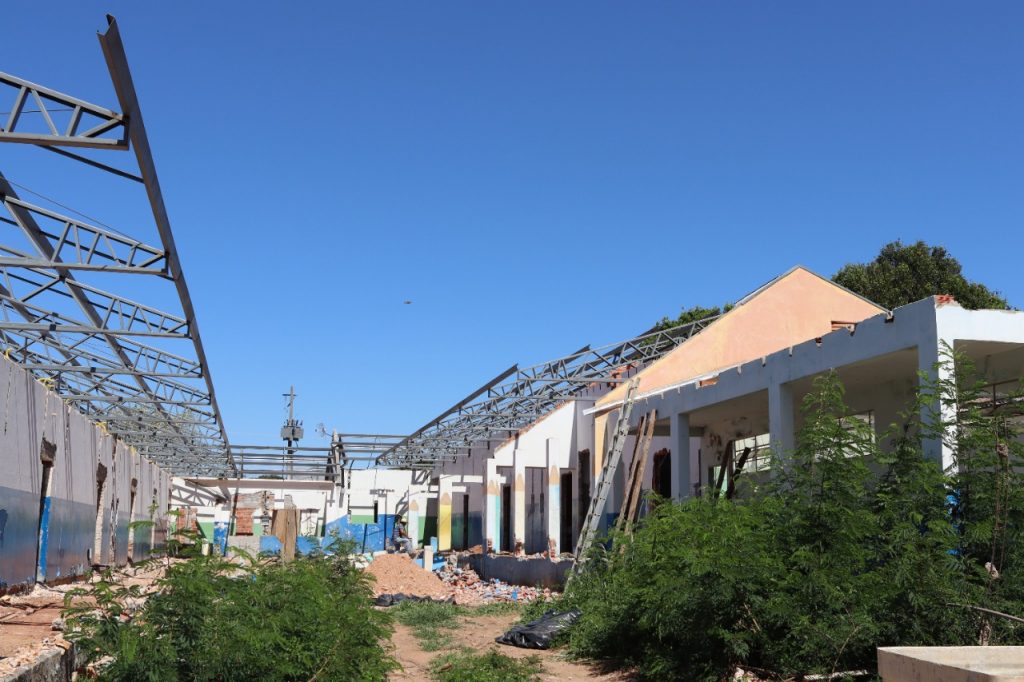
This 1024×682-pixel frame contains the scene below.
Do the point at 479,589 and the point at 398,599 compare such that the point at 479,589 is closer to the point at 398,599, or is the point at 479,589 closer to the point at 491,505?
the point at 398,599

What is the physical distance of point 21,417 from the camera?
51.8 feet

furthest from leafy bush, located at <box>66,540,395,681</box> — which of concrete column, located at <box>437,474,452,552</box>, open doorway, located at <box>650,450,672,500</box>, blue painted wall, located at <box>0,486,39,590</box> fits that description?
concrete column, located at <box>437,474,452,552</box>

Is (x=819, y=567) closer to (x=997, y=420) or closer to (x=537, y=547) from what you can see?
(x=997, y=420)

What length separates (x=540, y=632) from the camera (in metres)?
16.3

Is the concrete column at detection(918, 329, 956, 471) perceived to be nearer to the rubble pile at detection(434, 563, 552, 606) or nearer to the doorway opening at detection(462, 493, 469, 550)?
the rubble pile at detection(434, 563, 552, 606)

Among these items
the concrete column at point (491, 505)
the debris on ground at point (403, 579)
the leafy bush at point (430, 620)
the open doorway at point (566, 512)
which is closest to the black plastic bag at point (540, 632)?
the leafy bush at point (430, 620)

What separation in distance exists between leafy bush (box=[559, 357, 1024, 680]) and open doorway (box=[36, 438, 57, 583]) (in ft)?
36.9

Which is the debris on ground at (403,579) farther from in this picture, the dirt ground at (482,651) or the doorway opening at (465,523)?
the doorway opening at (465,523)

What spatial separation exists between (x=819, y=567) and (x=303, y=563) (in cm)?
590

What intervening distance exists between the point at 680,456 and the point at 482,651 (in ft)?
28.1

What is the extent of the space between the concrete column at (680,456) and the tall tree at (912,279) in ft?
75.1

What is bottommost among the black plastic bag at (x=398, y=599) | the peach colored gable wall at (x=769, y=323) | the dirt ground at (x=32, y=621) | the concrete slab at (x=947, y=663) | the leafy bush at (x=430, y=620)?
the black plastic bag at (x=398, y=599)

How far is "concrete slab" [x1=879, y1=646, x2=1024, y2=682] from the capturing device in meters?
6.35

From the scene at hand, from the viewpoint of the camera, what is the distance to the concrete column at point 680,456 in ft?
74.1
